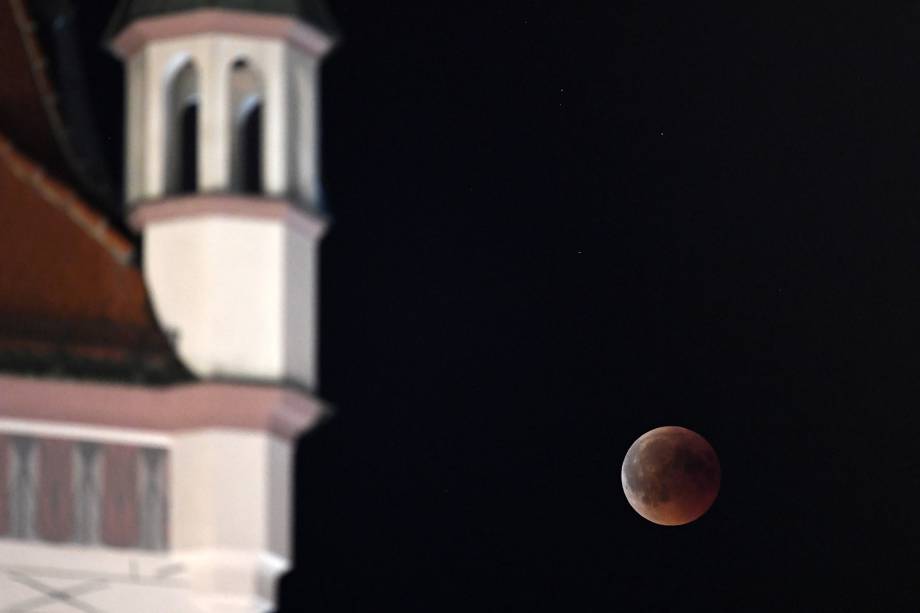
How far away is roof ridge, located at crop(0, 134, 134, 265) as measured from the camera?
21047 millimetres

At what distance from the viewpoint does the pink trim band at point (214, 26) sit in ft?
72.5

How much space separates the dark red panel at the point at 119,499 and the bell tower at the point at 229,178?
85 centimetres

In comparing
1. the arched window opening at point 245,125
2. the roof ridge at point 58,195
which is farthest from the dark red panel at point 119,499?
the arched window opening at point 245,125

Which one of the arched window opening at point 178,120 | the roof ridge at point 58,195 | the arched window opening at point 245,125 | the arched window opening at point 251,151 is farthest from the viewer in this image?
the arched window opening at point 251,151

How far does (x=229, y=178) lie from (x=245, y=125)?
1423 millimetres

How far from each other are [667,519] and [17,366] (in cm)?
1832

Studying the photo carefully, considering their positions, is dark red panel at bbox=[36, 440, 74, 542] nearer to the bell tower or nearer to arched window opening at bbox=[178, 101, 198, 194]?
the bell tower

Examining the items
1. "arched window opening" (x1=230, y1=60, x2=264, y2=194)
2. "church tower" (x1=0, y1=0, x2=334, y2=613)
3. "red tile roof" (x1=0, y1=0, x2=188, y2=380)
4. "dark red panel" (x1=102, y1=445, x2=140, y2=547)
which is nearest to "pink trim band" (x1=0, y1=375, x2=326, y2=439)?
"church tower" (x1=0, y1=0, x2=334, y2=613)

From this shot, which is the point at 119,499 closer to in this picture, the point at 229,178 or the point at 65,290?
the point at 65,290

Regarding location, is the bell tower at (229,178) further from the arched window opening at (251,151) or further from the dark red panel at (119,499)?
the dark red panel at (119,499)

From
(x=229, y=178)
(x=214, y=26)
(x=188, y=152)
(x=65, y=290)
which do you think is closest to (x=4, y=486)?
(x=65, y=290)

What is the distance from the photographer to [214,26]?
870 inches

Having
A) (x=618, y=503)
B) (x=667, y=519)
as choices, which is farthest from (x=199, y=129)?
(x=618, y=503)

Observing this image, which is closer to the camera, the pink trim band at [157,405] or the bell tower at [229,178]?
the pink trim band at [157,405]
